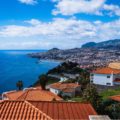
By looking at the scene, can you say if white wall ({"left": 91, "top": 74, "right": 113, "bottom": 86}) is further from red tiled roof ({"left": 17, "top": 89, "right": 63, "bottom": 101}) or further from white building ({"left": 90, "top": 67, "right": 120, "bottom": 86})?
red tiled roof ({"left": 17, "top": 89, "right": 63, "bottom": 101})

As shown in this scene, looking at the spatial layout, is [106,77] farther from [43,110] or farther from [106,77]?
[43,110]

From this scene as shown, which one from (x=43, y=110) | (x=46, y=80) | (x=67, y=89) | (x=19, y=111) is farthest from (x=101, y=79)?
(x=19, y=111)

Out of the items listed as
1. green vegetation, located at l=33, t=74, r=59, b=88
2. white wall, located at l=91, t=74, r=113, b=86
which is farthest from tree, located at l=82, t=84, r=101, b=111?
white wall, located at l=91, t=74, r=113, b=86

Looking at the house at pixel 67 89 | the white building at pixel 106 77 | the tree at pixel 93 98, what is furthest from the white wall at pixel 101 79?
the tree at pixel 93 98

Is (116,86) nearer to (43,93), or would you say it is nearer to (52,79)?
(43,93)

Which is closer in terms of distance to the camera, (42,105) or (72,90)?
(42,105)

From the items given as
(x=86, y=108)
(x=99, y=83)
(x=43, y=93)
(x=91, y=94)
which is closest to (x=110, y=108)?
(x=91, y=94)

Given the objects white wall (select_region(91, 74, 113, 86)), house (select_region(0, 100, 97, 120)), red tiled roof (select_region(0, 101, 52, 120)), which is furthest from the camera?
white wall (select_region(91, 74, 113, 86))
